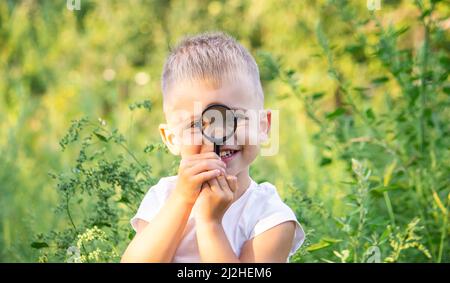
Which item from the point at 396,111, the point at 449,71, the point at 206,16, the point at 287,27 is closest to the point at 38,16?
the point at 206,16

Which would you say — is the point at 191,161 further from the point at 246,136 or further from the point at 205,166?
the point at 246,136

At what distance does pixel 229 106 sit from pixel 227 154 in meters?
0.13

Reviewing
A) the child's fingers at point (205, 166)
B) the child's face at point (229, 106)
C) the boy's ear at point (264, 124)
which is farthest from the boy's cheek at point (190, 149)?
the boy's ear at point (264, 124)

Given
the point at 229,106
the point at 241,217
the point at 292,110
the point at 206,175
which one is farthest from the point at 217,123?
the point at 292,110

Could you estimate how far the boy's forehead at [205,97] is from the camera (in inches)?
85.6

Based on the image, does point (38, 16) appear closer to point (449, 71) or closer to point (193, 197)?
point (449, 71)

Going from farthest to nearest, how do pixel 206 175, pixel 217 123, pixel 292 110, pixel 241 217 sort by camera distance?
pixel 292 110 < pixel 241 217 < pixel 217 123 < pixel 206 175

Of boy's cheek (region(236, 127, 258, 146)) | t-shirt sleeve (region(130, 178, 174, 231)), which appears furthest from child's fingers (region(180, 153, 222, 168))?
t-shirt sleeve (region(130, 178, 174, 231))

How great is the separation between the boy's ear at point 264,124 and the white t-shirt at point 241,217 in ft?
0.48

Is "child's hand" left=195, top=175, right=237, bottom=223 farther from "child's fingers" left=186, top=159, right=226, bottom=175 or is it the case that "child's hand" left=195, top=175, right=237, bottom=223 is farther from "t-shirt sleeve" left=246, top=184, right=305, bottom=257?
"t-shirt sleeve" left=246, top=184, right=305, bottom=257

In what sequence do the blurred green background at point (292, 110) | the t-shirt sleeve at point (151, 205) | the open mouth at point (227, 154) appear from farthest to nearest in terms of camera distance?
1. the blurred green background at point (292, 110)
2. the t-shirt sleeve at point (151, 205)
3. the open mouth at point (227, 154)

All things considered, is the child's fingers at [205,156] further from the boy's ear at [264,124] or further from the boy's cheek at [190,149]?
the boy's ear at [264,124]

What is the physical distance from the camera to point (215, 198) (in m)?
2.06

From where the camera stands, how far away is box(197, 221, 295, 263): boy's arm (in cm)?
207
